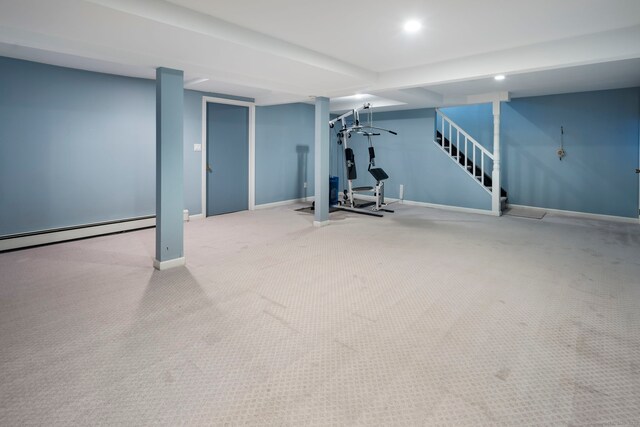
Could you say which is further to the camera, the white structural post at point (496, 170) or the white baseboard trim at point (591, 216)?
the white structural post at point (496, 170)

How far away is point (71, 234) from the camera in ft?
15.6

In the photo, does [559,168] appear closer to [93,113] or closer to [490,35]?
[490,35]

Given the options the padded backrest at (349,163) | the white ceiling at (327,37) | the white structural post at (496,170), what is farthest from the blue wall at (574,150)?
the padded backrest at (349,163)

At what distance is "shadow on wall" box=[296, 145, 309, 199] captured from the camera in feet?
28.0

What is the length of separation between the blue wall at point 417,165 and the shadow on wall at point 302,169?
1574 mm

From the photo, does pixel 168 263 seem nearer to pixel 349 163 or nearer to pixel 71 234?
pixel 71 234

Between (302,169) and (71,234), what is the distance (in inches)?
199

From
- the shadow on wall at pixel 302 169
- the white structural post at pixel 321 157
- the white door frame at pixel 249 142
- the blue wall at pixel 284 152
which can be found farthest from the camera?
the shadow on wall at pixel 302 169

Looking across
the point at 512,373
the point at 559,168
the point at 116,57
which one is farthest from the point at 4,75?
the point at 559,168

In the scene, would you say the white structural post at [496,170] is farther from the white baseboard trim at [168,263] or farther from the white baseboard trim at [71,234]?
the white baseboard trim at [71,234]

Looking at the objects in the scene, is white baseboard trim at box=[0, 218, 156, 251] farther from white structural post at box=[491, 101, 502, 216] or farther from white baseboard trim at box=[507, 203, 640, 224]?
white baseboard trim at box=[507, 203, 640, 224]

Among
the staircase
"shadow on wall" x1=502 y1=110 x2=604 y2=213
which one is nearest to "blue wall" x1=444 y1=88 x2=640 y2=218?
"shadow on wall" x1=502 y1=110 x2=604 y2=213

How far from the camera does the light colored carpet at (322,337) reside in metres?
1.69

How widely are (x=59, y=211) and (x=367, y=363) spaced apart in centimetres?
472
